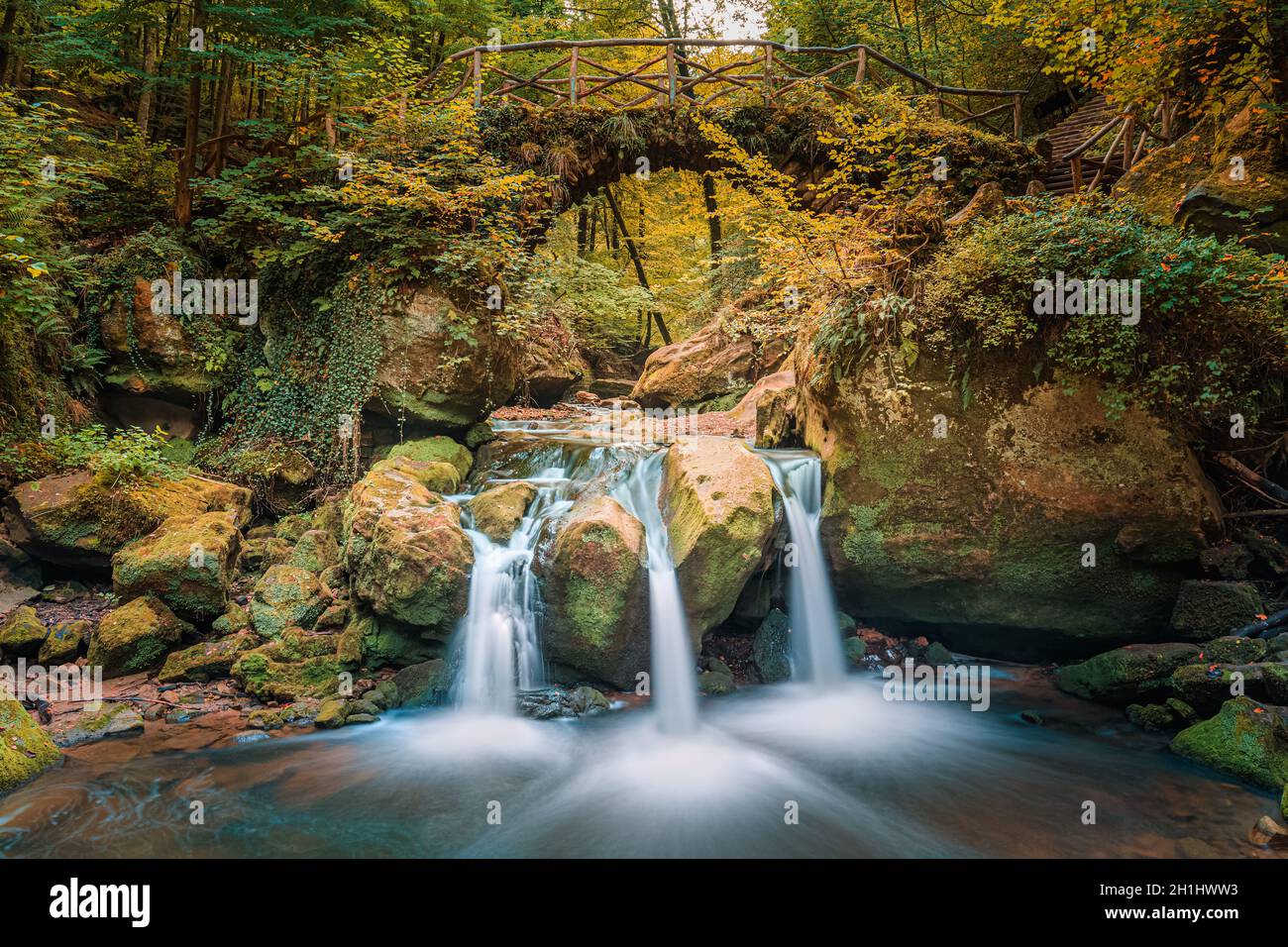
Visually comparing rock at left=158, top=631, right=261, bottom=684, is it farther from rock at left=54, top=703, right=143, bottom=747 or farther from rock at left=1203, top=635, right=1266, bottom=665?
rock at left=1203, top=635, right=1266, bottom=665

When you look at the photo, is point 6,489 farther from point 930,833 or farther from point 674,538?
point 930,833

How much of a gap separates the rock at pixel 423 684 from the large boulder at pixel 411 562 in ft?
1.18

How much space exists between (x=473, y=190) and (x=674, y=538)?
545cm

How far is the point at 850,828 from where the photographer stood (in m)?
4.63

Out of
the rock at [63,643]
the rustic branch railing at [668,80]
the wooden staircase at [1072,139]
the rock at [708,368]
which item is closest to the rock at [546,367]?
the rock at [708,368]

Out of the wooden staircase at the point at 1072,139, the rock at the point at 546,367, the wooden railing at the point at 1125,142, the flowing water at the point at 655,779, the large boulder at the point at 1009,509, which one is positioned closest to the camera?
the flowing water at the point at 655,779

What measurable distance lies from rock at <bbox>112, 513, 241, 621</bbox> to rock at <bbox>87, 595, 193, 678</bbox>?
14 cm

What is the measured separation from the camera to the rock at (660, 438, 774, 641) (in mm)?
6746

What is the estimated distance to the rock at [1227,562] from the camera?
6.43 meters

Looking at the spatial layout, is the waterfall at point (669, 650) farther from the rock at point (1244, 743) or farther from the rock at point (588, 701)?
the rock at point (1244, 743)

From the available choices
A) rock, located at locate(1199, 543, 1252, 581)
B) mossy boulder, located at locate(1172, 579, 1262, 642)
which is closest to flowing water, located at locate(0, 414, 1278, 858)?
mossy boulder, located at locate(1172, 579, 1262, 642)
